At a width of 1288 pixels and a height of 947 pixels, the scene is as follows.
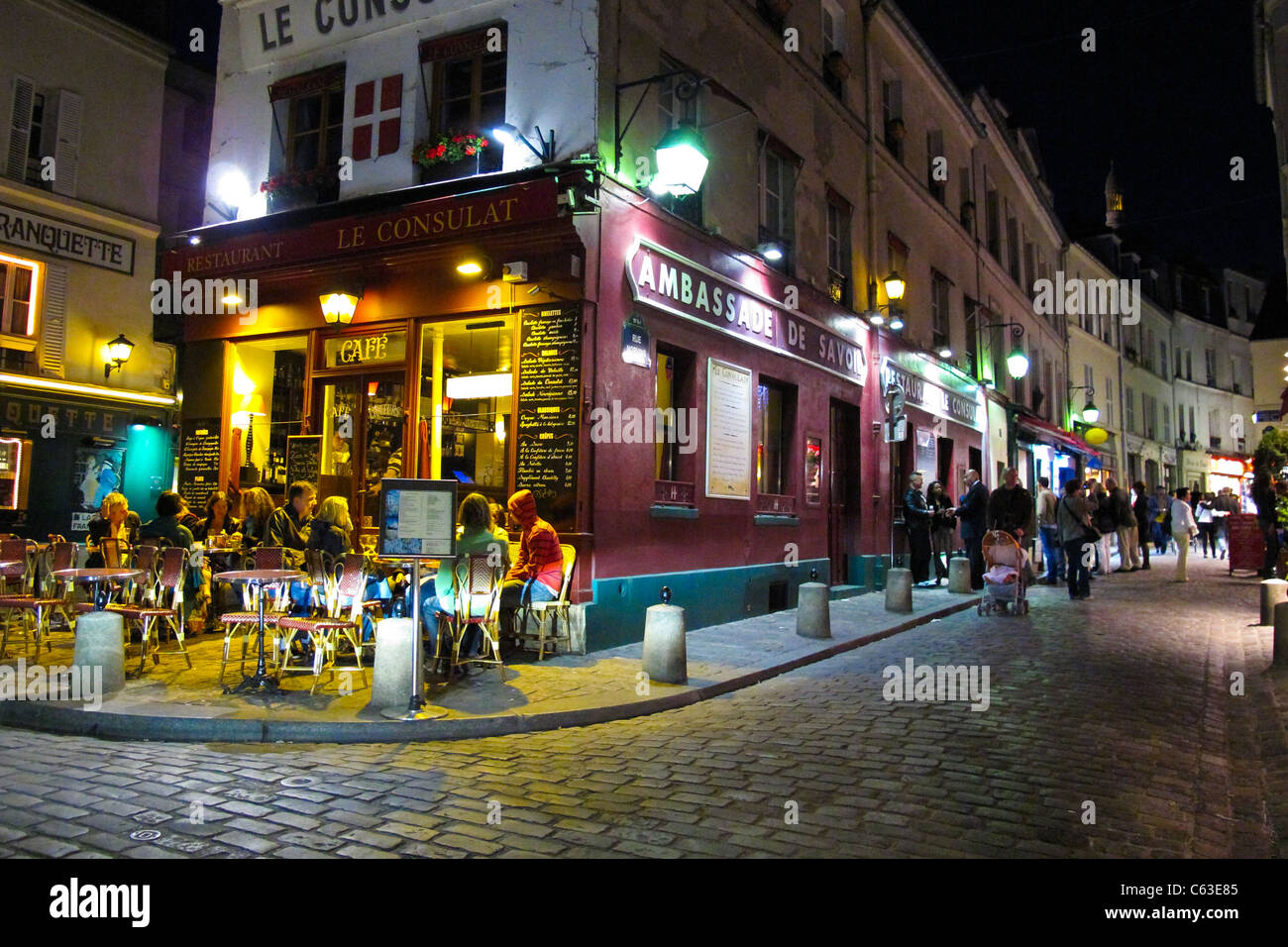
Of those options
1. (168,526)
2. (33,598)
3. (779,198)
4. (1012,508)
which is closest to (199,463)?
(168,526)

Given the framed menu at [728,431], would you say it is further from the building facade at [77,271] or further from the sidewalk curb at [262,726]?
the building facade at [77,271]

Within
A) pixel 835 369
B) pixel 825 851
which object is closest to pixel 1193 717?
pixel 825 851

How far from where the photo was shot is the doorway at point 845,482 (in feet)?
50.2

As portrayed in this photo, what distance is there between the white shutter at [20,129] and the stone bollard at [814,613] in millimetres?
15436

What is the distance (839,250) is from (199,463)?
11205mm

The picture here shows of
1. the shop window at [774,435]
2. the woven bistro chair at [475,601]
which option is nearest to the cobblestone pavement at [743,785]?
the woven bistro chair at [475,601]

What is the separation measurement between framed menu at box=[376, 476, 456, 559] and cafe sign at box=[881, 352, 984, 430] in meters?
12.1

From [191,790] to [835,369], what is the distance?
12.2 metres

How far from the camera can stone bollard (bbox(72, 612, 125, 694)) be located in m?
6.55

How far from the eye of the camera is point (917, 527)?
15773 millimetres

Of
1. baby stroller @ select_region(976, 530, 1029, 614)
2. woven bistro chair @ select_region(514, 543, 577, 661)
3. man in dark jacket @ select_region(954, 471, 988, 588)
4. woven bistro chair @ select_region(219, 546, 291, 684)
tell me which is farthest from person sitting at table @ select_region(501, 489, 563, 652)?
man in dark jacket @ select_region(954, 471, 988, 588)

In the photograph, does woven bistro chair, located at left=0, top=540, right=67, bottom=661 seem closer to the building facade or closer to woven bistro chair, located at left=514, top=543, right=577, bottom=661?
woven bistro chair, located at left=514, top=543, right=577, bottom=661

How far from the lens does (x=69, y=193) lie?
16.1 metres
